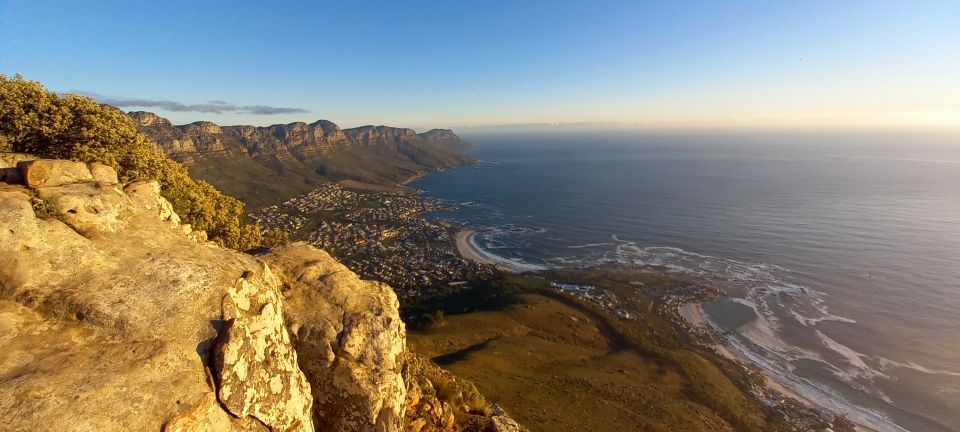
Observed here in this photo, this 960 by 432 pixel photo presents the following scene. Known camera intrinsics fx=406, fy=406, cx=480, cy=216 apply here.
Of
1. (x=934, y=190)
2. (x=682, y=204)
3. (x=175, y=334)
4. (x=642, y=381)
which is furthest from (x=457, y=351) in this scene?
(x=934, y=190)

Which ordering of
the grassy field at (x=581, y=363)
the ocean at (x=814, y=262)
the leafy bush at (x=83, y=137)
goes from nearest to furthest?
the leafy bush at (x=83, y=137), the grassy field at (x=581, y=363), the ocean at (x=814, y=262)

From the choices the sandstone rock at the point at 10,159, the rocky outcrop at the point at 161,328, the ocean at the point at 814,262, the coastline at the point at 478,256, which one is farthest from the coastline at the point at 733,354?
the sandstone rock at the point at 10,159

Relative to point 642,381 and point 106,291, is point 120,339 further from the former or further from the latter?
point 642,381

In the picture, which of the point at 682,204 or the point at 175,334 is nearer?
the point at 175,334

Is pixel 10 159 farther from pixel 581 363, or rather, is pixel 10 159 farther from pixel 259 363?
pixel 581 363

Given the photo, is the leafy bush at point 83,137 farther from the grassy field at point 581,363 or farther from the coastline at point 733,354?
the coastline at point 733,354
